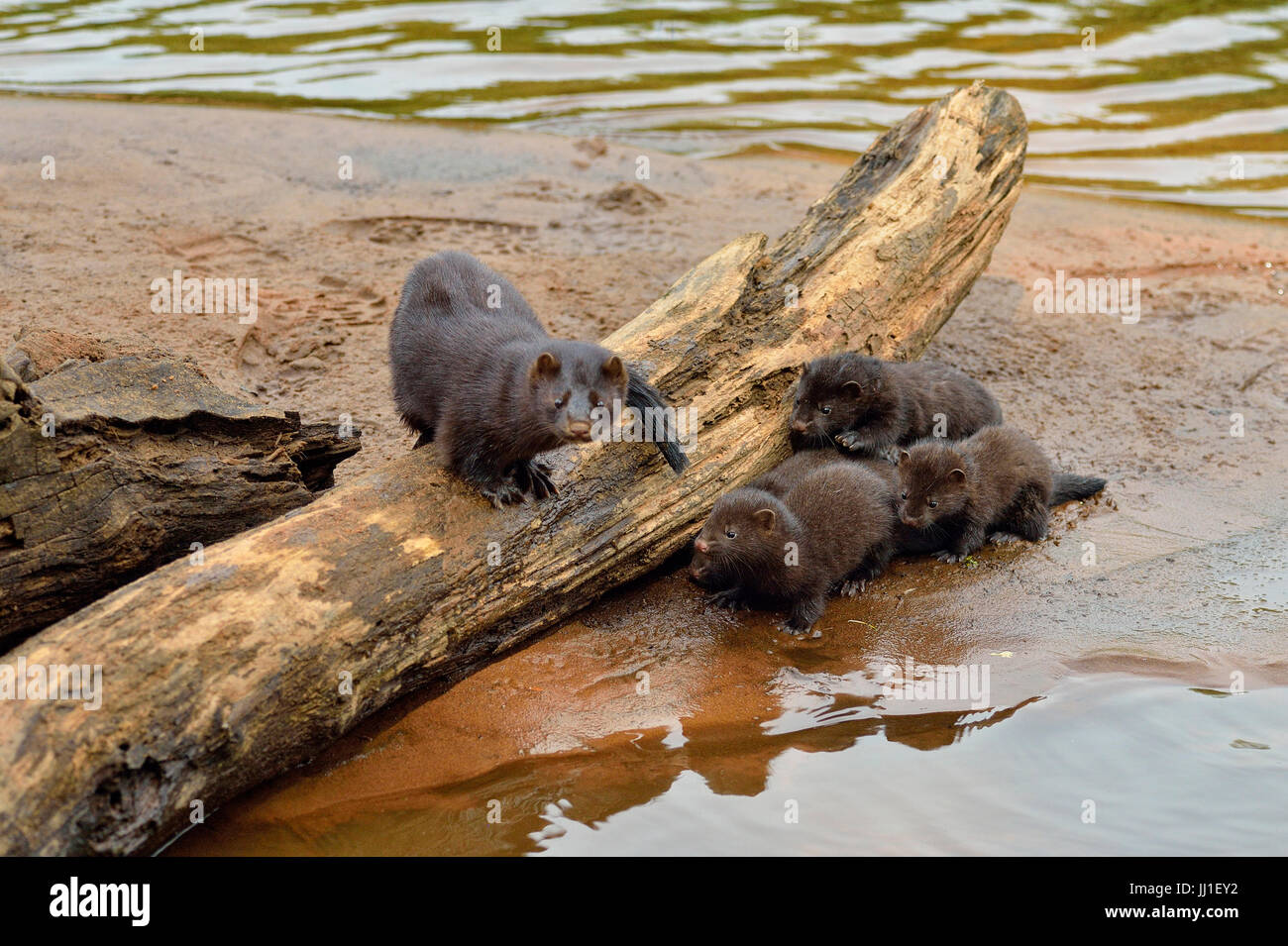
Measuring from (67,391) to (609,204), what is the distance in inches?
275

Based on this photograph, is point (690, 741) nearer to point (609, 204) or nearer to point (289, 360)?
point (289, 360)

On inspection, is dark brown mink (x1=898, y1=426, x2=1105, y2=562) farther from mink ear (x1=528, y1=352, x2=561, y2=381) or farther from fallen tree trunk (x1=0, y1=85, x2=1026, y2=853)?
mink ear (x1=528, y1=352, x2=561, y2=381)

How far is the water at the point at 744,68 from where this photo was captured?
45.4 ft

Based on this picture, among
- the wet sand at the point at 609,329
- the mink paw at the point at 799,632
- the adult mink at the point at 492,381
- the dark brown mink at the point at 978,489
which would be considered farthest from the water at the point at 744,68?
the mink paw at the point at 799,632

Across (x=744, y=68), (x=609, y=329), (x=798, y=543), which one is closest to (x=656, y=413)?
(x=798, y=543)

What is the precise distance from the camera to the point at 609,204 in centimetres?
1124

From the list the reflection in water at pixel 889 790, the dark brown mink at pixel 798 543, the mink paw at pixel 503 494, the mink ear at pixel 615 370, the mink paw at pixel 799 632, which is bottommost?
the reflection in water at pixel 889 790

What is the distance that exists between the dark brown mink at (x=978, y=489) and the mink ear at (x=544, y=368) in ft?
7.98

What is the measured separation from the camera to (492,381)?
17.4 feet

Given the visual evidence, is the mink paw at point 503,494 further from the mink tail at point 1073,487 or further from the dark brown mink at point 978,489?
the mink tail at point 1073,487

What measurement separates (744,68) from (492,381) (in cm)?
1222

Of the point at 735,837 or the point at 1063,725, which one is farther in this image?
the point at 1063,725

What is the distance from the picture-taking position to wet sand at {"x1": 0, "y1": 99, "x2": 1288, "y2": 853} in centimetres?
507
